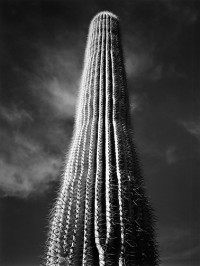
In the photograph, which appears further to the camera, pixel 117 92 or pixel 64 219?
pixel 117 92

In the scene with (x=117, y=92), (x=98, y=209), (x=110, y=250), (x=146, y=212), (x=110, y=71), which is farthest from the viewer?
(x=110, y=71)

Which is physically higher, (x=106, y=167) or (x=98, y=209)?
(x=106, y=167)

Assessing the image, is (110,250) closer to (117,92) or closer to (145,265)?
(145,265)

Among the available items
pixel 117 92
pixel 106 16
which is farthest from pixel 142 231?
pixel 106 16

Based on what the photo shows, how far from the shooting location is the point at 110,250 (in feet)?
11.1

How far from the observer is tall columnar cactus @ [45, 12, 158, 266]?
3.43 meters

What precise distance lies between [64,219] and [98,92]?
8.38ft

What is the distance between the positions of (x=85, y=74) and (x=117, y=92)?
0.95m

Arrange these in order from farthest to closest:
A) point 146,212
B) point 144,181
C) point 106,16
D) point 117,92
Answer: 1. point 106,16
2. point 117,92
3. point 144,181
4. point 146,212

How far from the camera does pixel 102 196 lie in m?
3.88

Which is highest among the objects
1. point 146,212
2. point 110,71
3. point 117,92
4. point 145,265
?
point 110,71

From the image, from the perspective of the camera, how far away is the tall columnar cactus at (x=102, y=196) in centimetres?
343

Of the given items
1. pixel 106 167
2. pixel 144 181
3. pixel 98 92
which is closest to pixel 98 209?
pixel 106 167

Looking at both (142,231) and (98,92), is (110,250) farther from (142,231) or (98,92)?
(98,92)
